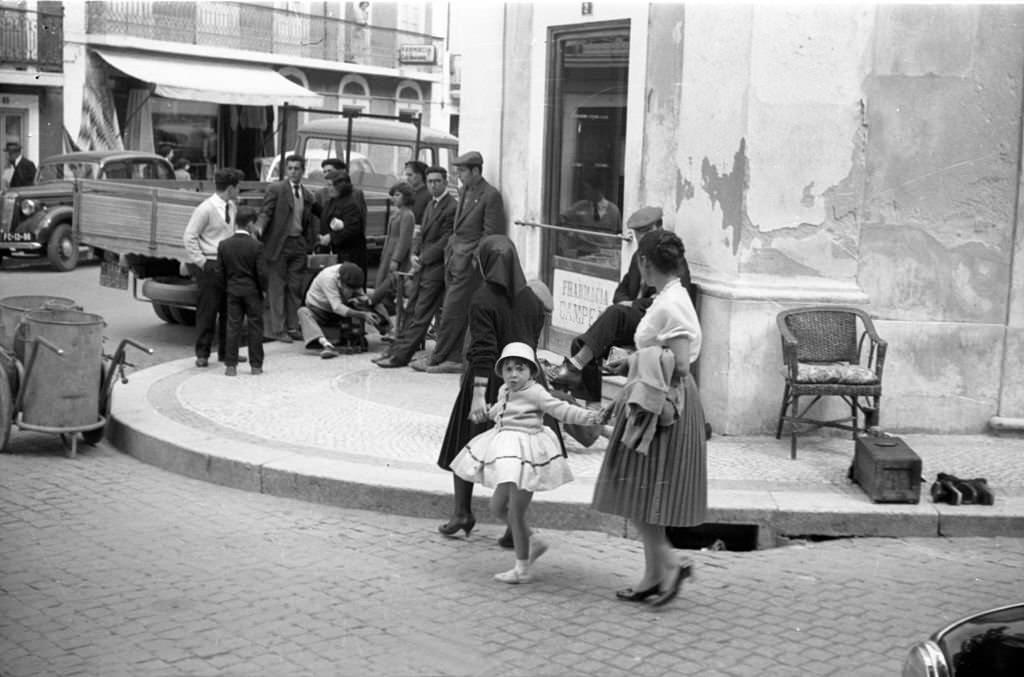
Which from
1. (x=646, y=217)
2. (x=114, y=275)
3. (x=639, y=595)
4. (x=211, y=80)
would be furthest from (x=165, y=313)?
(x=211, y=80)

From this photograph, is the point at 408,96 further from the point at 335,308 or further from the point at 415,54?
the point at 335,308

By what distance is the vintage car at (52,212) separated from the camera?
67.3ft

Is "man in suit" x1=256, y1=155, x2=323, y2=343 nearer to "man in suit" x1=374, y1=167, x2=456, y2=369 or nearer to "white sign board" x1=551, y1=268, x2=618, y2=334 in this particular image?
"man in suit" x1=374, y1=167, x2=456, y2=369

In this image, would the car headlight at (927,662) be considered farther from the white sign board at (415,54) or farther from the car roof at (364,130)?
the white sign board at (415,54)

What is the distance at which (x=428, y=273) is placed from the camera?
41.0 feet

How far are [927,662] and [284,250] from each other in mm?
10956

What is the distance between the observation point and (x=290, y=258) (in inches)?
550

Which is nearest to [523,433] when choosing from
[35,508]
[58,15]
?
[35,508]

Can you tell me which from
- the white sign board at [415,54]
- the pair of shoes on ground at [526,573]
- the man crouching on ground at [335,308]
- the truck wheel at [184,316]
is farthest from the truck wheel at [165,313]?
the white sign board at [415,54]

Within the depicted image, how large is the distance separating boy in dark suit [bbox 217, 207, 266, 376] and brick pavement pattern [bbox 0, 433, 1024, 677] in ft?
11.3

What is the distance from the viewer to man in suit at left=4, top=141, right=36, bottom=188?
2453 cm

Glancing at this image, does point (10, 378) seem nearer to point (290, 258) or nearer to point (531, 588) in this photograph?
point (531, 588)

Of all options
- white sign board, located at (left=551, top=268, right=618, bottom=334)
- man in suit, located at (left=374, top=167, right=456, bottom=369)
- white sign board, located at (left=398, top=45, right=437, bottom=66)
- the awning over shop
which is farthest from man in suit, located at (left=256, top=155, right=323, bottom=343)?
white sign board, located at (left=398, top=45, right=437, bottom=66)

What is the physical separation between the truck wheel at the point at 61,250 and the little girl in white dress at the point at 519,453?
51.4ft
